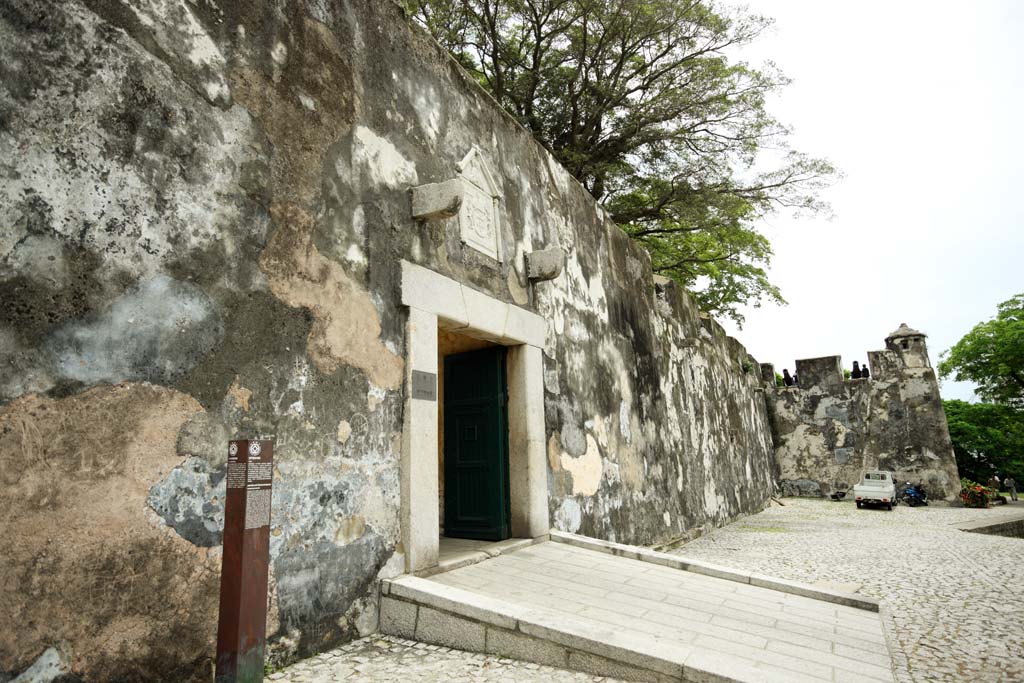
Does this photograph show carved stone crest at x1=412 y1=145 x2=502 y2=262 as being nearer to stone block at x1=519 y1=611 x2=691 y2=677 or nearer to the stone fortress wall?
stone block at x1=519 y1=611 x2=691 y2=677

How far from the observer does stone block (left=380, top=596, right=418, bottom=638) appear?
3229mm

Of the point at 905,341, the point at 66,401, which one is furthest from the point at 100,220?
the point at 905,341

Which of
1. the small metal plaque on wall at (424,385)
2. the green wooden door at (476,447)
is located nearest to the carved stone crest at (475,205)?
the green wooden door at (476,447)

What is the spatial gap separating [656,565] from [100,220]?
13.6ft

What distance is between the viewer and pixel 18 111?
2.29 metres

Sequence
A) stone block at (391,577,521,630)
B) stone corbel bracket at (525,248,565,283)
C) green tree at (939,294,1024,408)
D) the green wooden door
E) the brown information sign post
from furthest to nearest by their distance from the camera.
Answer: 1. green tree at (939,294,1024,408)
2. stone corbel bracket at (525,248,565,283)
3. the green wooden door
4. stone block at (391,577,521,630)
5. the brown information sign post

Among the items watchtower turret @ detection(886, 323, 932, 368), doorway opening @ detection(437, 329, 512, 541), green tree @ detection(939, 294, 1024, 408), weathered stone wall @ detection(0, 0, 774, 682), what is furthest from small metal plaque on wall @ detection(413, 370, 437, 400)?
green tree @ detection(939, 294, 1024, 408)

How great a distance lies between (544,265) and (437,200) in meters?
1.67

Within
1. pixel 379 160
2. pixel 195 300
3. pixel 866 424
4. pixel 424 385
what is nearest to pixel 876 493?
pixel 866 424

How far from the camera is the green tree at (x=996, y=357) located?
68.4 ft

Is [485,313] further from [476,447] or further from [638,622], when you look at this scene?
[638,622]

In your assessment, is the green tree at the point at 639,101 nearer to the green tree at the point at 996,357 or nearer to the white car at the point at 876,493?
the white car at the point at 876,493

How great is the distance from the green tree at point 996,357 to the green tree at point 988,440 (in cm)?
84

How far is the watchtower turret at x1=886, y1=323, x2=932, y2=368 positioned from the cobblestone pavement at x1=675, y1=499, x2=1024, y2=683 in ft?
17.4
